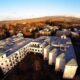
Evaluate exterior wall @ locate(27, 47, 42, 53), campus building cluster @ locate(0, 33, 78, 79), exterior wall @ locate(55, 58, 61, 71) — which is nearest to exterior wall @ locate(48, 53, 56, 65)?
campus building cluster @ locate(0, 33, 78, 79)

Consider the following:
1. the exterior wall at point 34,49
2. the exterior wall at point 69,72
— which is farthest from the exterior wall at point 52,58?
the exterior wall at point 34,49

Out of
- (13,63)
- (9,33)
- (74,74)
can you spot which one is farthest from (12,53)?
(9,33)

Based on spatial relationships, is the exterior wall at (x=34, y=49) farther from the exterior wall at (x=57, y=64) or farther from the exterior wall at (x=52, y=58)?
the exterior wall at (x=57, y=64)

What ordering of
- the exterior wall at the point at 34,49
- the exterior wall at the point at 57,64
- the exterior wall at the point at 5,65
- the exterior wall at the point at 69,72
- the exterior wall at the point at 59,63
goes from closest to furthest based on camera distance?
the exterior wall at the point at 69,72 → the exterior wall at the point at 59,63 → the exterior wall at the point at 57,64 → the exterior wall at the point at 5,65 → the exterior wall at the point at 34,49

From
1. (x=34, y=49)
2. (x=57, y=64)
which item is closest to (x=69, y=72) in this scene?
(x=57, y=64)

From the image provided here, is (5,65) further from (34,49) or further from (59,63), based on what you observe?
(59,63)

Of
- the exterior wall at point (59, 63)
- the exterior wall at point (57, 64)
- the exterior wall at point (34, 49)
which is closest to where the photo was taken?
the exterior wall at point (59, 63)

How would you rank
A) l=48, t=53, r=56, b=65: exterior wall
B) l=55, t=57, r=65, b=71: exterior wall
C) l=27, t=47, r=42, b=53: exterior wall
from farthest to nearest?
1. l=27, t=47, r=42, b=53: exterior wall
2. l=48, t=53, r=56, b=65: exterior wall
3. l=55, t=57, r=65, b=71: exterior wall

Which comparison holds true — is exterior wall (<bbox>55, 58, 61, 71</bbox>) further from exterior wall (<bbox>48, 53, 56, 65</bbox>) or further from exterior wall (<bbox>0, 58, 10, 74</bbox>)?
exterior wall (<bbox>0, 58, 10, 74</bbox>)
